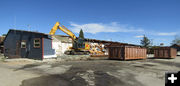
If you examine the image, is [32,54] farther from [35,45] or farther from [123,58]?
[123,58]

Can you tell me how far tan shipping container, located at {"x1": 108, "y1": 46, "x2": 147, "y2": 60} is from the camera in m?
18.1

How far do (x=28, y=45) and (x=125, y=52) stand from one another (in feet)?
48.7

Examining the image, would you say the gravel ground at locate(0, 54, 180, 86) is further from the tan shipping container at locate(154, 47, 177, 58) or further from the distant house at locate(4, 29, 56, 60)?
the tan shipping container at locate(154, 47, 177, 58)

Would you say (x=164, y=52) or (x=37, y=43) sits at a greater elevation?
(x=37, y=43)

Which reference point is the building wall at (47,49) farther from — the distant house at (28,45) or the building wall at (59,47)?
the building wall at (59,47)

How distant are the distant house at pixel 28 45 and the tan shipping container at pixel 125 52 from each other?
9.85 metres

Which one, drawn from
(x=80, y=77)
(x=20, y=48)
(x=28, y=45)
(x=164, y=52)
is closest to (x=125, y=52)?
(x=164, y=52)

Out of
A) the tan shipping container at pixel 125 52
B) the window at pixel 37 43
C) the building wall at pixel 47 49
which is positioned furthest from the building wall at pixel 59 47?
the tan shipping container at pixel 125 52

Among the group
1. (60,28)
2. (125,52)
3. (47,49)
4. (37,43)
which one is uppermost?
(60,28)

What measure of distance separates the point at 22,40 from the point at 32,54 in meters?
3.17

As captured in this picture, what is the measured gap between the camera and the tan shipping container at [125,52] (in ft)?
59.5

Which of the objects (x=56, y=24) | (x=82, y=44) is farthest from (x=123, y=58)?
(x=56, y=24)

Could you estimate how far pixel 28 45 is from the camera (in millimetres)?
17750

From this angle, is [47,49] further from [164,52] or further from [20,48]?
[164,52]
